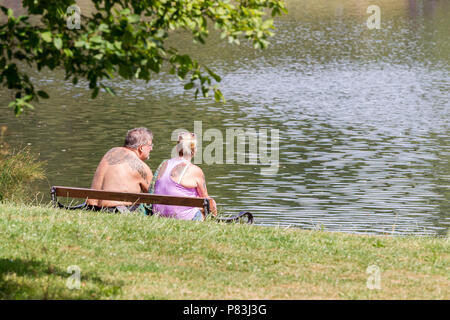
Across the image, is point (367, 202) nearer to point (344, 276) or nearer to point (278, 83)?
point (344, 276)

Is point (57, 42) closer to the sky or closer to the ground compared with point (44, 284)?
closer to the sky

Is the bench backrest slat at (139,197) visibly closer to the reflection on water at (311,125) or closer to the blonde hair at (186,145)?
the blonde hair at (186,145)

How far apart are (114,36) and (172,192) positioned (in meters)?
5.04

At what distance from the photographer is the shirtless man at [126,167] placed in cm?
1155

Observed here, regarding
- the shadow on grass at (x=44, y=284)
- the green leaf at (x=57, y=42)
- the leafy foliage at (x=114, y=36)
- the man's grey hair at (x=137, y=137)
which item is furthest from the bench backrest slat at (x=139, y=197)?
the green leaf at (x=57, y=42)

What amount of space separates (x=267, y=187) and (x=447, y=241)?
9466mm

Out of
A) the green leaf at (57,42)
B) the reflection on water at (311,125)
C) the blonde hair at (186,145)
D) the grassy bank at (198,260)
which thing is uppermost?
the green leaf at (57,42)

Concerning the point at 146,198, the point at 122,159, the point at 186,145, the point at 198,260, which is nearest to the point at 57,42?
the point at 198,260

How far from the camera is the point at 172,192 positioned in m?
11.3

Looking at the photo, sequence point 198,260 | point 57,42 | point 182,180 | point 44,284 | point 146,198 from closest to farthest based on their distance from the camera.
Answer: point 57,42 < point 44,284 < point 198,260 < point 146,198 < point 182,180

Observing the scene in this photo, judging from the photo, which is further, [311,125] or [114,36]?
[311,125]

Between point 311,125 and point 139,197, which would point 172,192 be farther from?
point 311,125

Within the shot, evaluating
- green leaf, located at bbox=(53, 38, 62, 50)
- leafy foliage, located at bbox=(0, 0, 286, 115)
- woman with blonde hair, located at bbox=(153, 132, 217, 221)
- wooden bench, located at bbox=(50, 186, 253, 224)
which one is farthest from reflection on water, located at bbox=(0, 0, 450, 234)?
green leaf, located at bbox=(53, 38, 62, 50)

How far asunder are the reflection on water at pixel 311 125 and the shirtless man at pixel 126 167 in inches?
170
